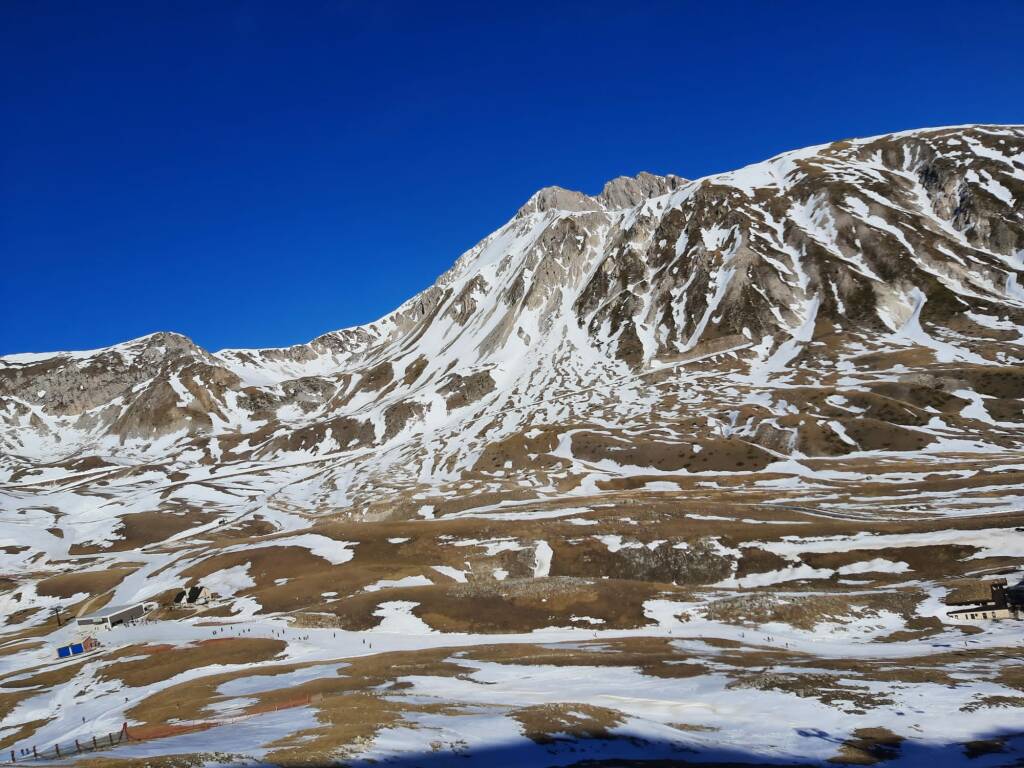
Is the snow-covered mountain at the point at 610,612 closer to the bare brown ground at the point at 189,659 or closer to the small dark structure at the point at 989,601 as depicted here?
the bare brown ground at the point at 189,659

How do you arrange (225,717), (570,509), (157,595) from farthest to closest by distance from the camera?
1. (570,509)
2. (157,595)
3. (225,717)

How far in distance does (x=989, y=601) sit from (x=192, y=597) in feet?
300

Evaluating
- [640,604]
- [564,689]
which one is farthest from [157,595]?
[564,689]

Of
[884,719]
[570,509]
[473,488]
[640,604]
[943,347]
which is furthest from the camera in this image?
[943,347]

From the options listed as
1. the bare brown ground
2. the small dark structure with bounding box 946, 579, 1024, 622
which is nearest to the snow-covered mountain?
the bare brown ground

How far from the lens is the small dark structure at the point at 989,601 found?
2047 inches

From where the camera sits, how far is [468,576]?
86.9 m

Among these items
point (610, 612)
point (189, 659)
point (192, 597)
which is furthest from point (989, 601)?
point (192, 597)

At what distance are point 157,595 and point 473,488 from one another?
246 feet

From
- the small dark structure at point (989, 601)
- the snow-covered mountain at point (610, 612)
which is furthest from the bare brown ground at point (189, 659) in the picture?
the small dark structure at point (989, 601)

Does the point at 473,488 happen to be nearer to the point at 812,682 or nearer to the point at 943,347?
the point at 812,682

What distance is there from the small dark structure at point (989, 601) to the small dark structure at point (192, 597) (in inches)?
3353

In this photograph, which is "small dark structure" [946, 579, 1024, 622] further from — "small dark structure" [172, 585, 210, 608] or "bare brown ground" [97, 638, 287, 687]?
"small dark structure" [172, 585, 210, 608]

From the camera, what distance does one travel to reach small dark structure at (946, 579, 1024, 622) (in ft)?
171
